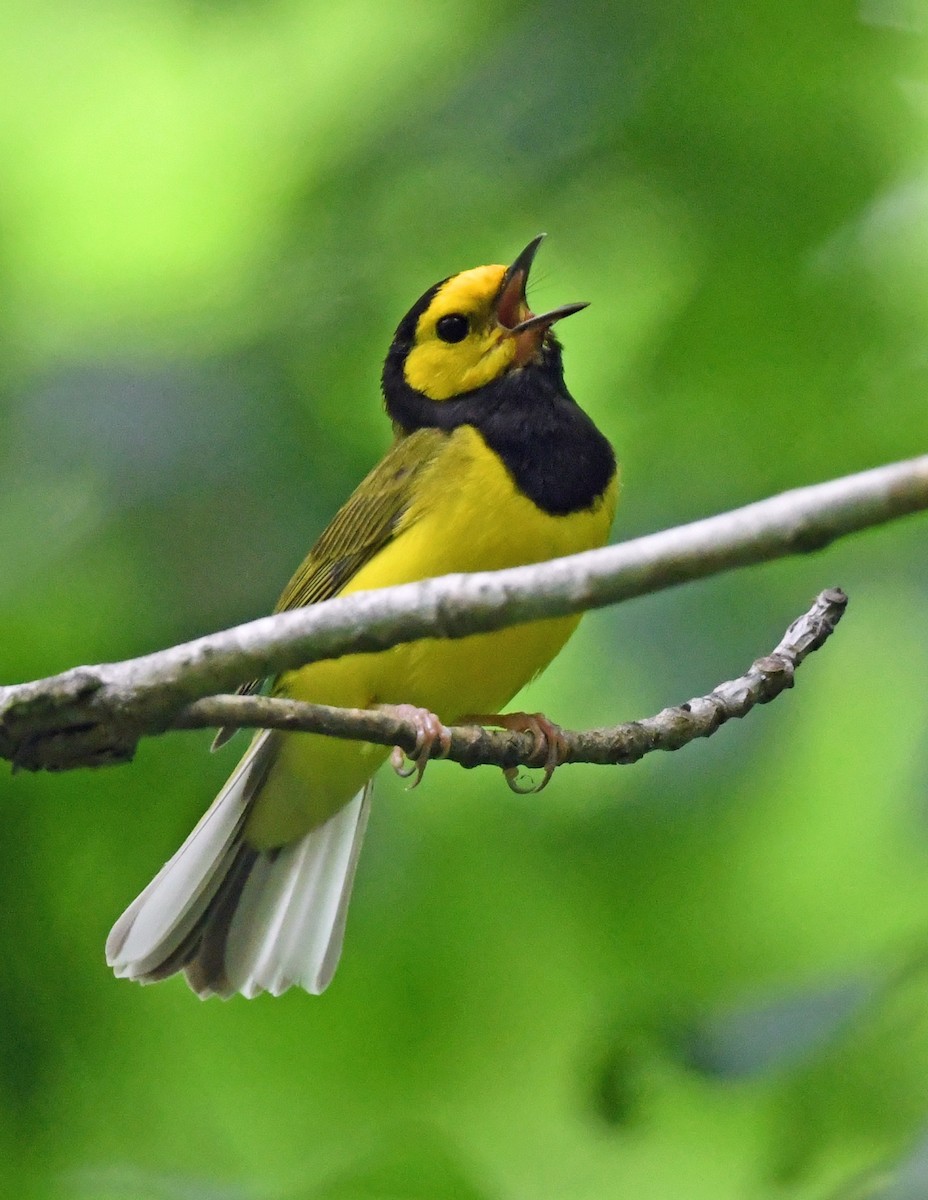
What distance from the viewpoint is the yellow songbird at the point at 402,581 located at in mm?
4391

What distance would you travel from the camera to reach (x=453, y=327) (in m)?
5.09

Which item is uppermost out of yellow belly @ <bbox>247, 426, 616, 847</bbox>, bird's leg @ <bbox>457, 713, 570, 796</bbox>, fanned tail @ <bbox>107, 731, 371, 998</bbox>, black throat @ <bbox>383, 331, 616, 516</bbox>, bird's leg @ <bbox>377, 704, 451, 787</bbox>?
black throat @ <bbox>383, 331, 616, 516</bbox>

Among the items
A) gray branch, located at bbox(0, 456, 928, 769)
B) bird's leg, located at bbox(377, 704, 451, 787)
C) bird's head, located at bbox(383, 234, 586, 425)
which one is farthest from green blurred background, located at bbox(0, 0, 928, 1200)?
gray branch, located at bbox(0, 456, 928, 769)

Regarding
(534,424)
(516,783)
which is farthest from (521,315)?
(516,783)

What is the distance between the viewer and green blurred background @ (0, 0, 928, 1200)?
169 inches

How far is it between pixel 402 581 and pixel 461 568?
0.17 m

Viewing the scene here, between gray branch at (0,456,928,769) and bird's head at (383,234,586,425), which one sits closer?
gray branch at (0,456,928,769)

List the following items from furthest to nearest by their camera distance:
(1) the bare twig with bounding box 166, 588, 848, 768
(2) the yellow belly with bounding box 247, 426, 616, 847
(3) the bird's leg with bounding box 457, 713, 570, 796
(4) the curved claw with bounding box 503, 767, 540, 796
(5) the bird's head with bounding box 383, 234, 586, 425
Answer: (5) the bird's head with bounding box 383, 234, 586, 425, (2) the yellow belly with bounding box 247, 426, 616, 847, (4) the curved claw with bounding box 503, 767, 540, 796, (3) the bird's leg with bounding box 457, 713, 570, 796, (1) the bare twig with bounding box 166, 588, 848, 768

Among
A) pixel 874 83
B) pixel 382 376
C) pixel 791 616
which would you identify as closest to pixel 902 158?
pixel 874 83

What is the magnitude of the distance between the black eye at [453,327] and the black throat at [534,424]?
14 centimetres

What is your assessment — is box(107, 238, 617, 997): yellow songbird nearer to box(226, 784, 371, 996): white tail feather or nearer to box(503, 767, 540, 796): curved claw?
box(226, 784, 371, 996): white tail feather

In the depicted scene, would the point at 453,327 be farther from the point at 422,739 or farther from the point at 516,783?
the point at 422,739

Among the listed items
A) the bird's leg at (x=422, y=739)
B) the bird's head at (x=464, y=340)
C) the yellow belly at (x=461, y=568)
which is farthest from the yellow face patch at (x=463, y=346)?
the bird's leg at (x=422, y=739)

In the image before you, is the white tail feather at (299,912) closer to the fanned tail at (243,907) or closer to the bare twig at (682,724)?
the fanned tail at (243,907)
